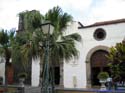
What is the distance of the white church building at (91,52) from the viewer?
25.1m

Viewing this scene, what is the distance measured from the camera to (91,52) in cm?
2627

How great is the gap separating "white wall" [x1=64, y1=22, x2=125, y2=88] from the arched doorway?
29.9 inches

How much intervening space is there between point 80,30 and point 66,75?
4.70 m

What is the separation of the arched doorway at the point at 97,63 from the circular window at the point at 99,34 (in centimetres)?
132

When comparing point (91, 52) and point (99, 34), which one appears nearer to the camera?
point (99, 34)

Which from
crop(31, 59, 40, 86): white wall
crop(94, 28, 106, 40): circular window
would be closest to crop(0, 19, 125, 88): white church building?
crop(94, 28, 106, 40): circular window

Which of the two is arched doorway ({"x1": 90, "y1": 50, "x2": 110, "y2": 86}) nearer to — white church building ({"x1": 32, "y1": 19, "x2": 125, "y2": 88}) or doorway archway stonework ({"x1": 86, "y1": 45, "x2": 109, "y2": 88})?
white church building ({"x1": 32, "y1": 19, "x2": 125, "y2": 88})

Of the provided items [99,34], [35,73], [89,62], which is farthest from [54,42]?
[35,73]

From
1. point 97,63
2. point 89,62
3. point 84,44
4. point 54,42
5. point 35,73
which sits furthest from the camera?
point 35,73

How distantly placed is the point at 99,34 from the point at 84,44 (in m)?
1.79

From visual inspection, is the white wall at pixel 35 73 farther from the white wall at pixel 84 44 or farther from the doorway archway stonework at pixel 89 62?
the doorway archway stonework at pixel 89 62

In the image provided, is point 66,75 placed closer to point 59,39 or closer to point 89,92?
point 89,92

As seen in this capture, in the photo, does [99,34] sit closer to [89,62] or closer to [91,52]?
[91,52]

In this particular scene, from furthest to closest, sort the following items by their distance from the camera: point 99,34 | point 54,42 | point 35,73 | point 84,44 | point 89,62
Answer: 1. point 35,73
2. point 84,44
3. point 89,62
4. point 99,34
5. point 54,42
